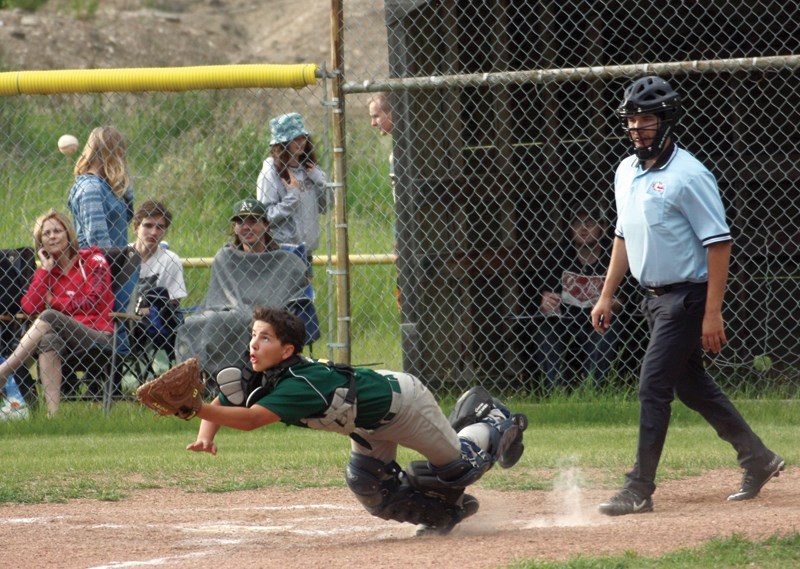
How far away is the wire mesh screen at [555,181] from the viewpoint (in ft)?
32.7

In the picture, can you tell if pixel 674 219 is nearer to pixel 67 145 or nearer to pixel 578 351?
pixel 578 351

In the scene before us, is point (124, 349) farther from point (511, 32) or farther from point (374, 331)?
point (511, 32)

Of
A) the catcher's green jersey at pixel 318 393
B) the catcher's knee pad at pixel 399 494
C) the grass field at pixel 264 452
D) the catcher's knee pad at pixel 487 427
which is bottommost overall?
the grass field at pixel 264 452

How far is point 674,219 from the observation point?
6156mm

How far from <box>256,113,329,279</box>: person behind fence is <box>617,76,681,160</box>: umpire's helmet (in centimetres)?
367

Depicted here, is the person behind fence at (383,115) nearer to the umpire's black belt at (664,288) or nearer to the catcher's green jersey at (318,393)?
the umpire's black belt at (664,288)

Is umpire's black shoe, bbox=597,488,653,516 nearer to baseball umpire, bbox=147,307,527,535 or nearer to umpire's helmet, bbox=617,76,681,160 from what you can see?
baseball umpire, bbox=147,307,527,535

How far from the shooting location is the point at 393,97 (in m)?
9.89

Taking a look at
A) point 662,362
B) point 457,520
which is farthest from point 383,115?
point 457,520

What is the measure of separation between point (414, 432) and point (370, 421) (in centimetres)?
22

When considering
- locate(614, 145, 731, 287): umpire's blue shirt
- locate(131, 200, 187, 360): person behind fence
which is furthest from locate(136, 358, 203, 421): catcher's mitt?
locate(131, 200, 187, 360): person behind fence

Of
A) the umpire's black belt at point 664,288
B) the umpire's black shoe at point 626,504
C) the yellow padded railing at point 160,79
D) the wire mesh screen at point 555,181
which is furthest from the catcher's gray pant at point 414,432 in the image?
the wire mesh screen at point 555,181

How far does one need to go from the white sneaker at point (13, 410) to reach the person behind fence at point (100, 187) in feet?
3.94

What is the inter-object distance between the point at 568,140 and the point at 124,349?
13.1 ft
